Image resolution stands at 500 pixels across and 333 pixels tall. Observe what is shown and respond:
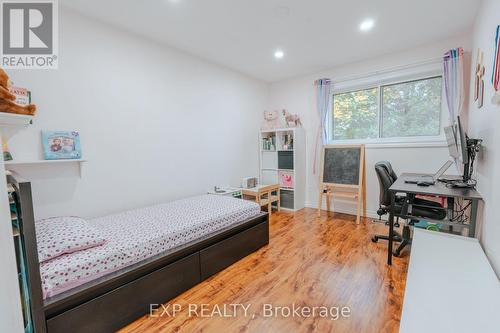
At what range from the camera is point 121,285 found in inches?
59.7

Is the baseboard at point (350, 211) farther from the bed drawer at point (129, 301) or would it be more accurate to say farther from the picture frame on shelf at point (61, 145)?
the picture frame on shelf at point (61, 145)

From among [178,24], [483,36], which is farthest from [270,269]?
[483,36]

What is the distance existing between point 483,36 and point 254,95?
3151mm

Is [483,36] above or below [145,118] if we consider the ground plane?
above

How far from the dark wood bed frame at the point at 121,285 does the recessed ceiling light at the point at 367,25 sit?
8.85 feet

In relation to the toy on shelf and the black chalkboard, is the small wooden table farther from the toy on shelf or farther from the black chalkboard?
the black chalkboard

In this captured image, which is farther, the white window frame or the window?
the window

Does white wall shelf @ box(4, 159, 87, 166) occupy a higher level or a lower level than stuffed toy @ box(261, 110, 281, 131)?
lower

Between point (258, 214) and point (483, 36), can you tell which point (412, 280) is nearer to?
point (258, 214)

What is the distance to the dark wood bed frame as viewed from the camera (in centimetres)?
116

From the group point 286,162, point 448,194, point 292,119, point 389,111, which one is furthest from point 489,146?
point 292,119

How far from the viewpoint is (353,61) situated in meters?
3.67

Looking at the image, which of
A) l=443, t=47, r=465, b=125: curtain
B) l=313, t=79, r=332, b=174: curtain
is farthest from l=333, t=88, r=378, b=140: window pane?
l=443, t=47, r=465, b=125: curtain

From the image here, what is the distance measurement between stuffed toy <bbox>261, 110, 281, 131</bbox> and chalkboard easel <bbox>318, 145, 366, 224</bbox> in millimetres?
1171
